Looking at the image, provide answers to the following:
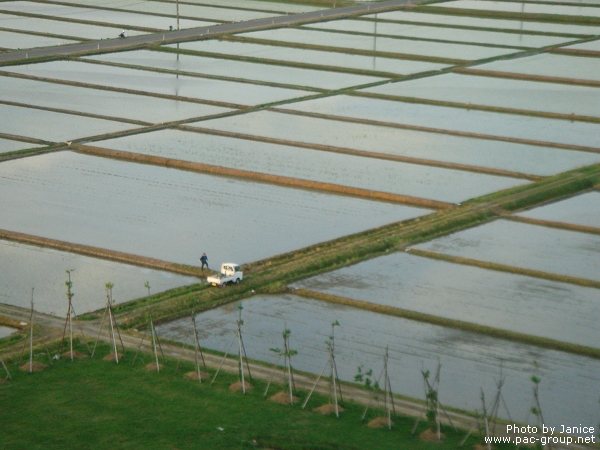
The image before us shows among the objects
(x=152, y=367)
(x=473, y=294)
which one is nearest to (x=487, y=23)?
(x=473, y=294)

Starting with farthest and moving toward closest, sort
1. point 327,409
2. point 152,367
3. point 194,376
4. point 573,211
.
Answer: point 573,211 < point 152,367 < point 194,376 < point 327,409

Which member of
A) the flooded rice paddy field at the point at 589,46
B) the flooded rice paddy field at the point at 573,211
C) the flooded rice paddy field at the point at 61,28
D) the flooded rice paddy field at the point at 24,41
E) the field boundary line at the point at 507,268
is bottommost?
the field boundary line at the point at 507,268

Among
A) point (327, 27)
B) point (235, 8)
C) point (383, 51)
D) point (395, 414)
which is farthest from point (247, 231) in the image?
point (235, 8)

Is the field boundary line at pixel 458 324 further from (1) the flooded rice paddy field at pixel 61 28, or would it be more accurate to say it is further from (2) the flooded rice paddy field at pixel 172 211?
(1) the flooded rice paddy field at pixel 61 28

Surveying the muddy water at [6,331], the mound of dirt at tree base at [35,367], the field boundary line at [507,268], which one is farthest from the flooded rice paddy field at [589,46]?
the mound of dirt at tree base at [35,367]

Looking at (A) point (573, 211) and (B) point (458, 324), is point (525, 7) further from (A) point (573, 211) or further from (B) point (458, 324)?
(B) point (458, 324)

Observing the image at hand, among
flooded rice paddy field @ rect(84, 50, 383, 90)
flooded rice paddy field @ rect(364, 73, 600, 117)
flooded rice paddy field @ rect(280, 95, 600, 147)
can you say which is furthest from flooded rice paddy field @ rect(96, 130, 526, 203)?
flooded rice paddy field @ rect(84, 50, 383, 90)

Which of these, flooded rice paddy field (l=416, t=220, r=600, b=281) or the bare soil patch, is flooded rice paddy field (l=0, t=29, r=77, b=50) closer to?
flooded rice paddy field (l=416, t=220, r=600, b=281)
